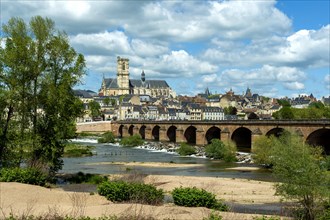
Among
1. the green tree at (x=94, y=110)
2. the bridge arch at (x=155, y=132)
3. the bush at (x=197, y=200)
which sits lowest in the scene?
the bush at (x=197, y=200)

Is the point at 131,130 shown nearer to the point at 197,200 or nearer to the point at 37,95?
the point at 37,95

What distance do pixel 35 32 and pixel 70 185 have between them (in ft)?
41.0

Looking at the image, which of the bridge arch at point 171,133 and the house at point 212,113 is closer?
the bridge arch at point 171,133

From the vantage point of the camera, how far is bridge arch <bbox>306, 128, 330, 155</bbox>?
62.7m

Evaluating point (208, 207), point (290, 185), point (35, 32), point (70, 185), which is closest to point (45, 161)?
point (70, 185)

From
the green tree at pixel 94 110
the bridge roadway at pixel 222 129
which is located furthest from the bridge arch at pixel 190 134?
the green tree at pixel 94 110

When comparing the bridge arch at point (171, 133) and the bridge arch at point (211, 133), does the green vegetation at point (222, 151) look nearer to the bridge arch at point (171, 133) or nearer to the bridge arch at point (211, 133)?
the bridge arch at point (211, 133)

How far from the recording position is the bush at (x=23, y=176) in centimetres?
3044

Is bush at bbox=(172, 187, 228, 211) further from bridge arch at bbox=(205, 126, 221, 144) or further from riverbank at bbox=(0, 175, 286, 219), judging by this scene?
bridge arch at bbox=(205, 126, 221, 144)

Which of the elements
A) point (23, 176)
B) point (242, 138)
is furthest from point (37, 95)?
point (242, 138)

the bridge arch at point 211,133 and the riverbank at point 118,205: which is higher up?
the bridge arch at point 211,133

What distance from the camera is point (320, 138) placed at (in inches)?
2638

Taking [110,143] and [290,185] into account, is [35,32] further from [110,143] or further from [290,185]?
[110,143]

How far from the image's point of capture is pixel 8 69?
32656 mm
